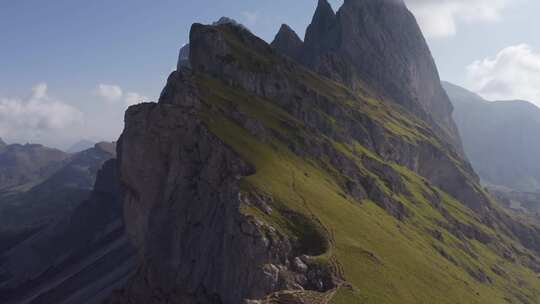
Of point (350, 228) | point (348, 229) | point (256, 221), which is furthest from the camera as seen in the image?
point (350, 228)

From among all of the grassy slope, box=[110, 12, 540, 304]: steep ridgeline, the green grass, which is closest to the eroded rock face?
box=[110, 12, 540, 304]: steep ridgeline

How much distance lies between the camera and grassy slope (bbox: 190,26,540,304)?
371 ft

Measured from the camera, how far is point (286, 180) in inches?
5271

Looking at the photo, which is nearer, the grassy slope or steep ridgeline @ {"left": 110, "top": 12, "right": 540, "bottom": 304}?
steep ridgeline @ {"left": 110, "top": 12, "right": 540, "bottom": 304}

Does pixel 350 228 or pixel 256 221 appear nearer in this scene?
pixel 256 221

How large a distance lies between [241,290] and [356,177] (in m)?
93.0

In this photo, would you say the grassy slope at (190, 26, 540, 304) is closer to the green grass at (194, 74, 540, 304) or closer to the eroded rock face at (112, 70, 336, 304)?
the green grass at (194, 74, 540, 304)

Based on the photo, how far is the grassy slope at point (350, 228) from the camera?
113062 mm

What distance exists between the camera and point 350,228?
130 meters

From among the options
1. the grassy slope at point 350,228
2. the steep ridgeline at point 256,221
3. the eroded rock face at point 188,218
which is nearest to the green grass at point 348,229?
the grassy slope at point 350,228

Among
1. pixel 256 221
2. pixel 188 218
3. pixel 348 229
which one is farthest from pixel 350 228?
pixel 188 218

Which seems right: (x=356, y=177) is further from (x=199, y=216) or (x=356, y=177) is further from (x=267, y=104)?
(x=199, y=216)

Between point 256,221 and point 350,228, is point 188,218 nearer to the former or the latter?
point 256,221

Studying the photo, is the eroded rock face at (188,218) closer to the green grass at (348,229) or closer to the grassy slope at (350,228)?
the grassy slope at (350,228)
